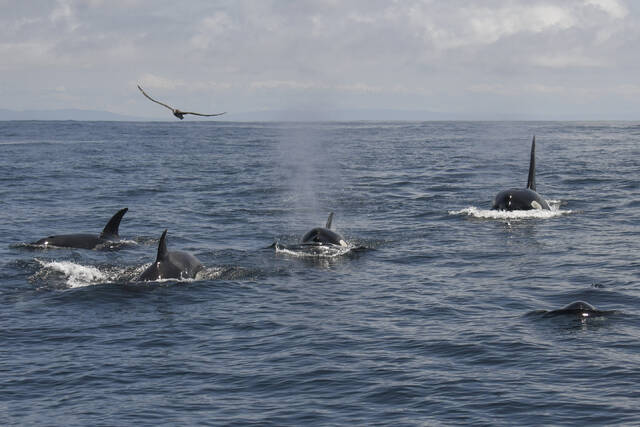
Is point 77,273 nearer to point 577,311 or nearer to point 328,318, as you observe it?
point 328,318

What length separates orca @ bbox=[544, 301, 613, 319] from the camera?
19531 millimetres

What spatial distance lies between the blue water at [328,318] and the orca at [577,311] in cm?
33

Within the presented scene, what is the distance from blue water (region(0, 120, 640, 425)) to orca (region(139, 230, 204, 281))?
44 centimetres

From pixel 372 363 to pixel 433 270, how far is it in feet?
31.8

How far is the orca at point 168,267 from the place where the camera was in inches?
919

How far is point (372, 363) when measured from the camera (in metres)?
16.6

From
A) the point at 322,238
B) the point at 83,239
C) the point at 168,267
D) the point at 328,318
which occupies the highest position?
the point at 322,238

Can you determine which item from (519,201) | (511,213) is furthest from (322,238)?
(519,201)

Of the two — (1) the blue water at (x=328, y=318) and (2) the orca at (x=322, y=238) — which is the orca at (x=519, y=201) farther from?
(2) the orca at (x=322, y=238)

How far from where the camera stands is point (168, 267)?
77.4 feet

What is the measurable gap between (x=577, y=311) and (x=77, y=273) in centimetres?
1406

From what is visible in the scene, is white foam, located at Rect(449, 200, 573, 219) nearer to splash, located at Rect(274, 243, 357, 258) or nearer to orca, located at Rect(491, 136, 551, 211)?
orca, located at Rect(491, 136, 551, 211)

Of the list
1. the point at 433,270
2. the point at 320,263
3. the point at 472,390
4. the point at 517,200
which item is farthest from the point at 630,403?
the point at 517,200

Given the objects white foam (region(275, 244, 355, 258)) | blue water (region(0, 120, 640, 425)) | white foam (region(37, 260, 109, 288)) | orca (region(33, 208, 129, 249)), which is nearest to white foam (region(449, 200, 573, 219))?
blue water (region(0, 120, 640, 425))
